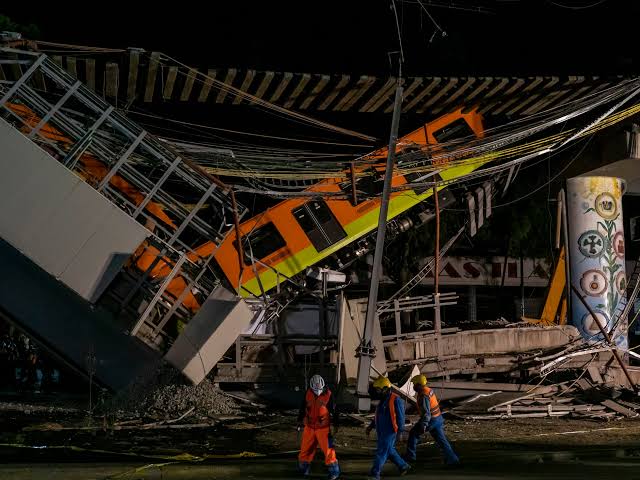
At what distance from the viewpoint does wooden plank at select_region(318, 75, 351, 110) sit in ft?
59.8

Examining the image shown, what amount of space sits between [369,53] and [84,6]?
8.63 m

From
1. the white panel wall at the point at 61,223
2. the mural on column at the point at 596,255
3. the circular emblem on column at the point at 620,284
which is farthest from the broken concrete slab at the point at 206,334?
the circular emblem on column at the point at 620,284

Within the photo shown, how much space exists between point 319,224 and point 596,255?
7.67 metres

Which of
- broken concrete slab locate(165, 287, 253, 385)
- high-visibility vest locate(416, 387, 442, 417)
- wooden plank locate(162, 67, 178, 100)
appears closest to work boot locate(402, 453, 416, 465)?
high-visibility vest locate(416, 387, 442, 417)

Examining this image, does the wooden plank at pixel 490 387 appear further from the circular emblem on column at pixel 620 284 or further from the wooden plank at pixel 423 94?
the wooden plank at pixel 423 94

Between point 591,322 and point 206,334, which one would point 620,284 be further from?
point 206,334

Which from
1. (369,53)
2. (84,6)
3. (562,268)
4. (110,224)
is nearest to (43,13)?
(84,6)

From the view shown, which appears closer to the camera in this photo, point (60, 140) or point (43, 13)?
point (60, 140)

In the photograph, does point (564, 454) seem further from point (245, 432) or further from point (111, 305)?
point (111, 305)

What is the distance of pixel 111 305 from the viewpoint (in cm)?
1616

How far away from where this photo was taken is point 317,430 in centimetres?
1112

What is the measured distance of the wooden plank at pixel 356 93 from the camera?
1834 centimetres

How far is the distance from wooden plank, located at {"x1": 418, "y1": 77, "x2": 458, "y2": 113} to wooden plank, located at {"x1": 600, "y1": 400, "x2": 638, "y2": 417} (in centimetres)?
766

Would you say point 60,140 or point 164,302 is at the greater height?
point 60,140
